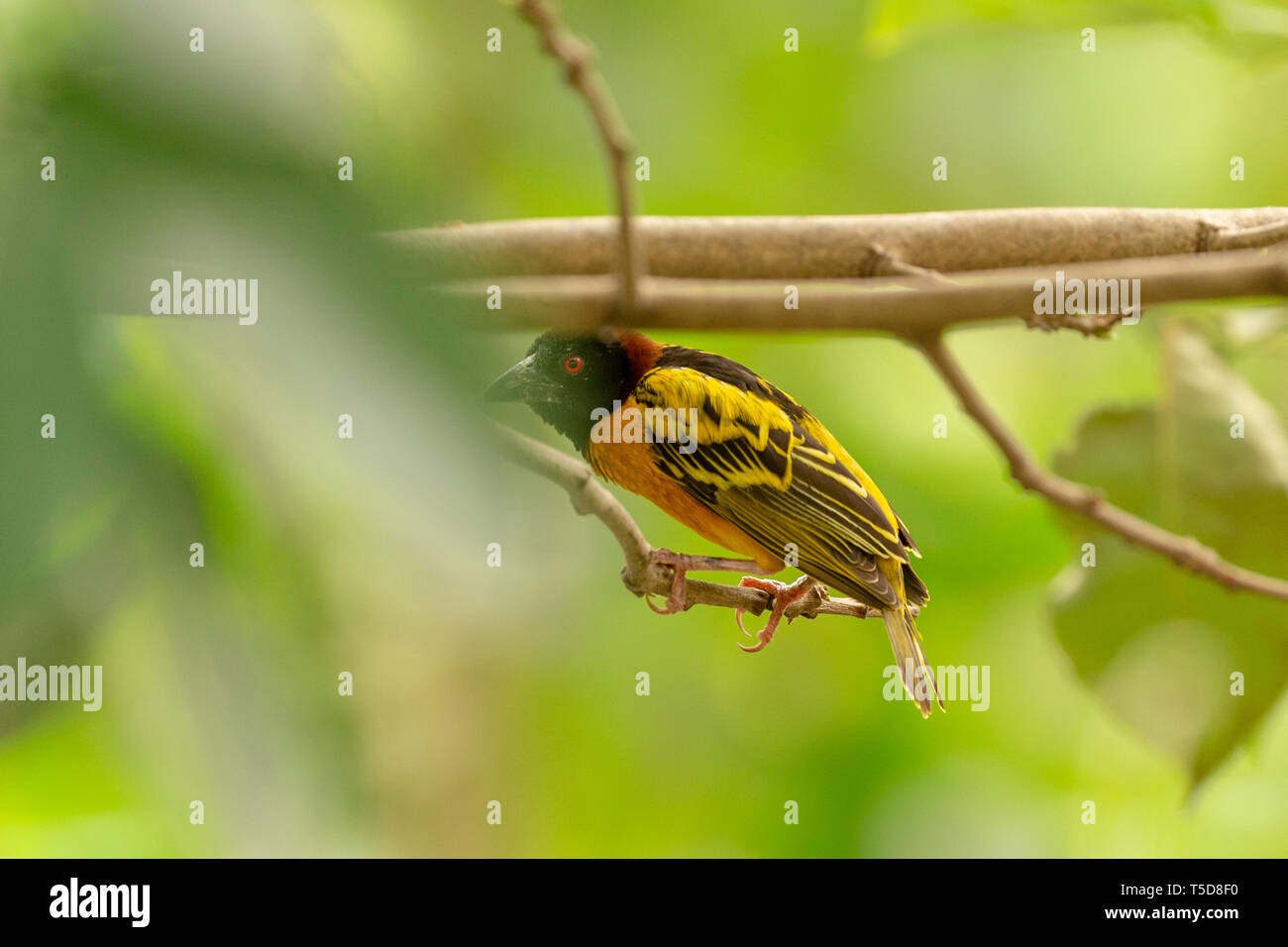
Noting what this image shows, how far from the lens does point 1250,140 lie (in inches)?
99.0

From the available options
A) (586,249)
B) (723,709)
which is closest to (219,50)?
(586,249)

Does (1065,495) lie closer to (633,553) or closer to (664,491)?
(633,553)

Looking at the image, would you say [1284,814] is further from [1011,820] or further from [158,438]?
[158,438]

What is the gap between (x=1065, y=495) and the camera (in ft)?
3.91

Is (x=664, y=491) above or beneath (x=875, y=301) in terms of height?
beneath

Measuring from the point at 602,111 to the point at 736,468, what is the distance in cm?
106

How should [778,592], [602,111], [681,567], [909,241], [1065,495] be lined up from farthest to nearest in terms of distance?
[778,592]
[681,567]
[909,241]
[1065,495]
[602,111]

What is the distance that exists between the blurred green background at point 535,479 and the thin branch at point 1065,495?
0.30 meters

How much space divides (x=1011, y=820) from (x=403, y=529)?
8.48 ft

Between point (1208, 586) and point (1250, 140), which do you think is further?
point (1250, 140)

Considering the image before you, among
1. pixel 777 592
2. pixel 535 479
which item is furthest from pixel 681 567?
pixel 535 479

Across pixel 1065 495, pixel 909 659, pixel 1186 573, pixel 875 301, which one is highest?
pixel 875 301

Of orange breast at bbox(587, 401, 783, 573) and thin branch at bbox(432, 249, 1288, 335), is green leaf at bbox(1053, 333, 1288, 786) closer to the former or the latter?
orange breast at bbox(587, 401, 783, 573)

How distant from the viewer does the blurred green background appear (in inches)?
11.7
